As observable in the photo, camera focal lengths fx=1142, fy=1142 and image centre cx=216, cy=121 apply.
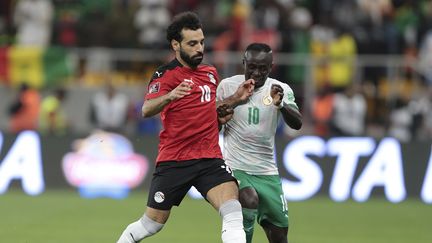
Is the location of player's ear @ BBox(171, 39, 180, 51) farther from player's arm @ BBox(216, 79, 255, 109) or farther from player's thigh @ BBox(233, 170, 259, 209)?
player's thigh @ BBox(233, 170, 259, 209)

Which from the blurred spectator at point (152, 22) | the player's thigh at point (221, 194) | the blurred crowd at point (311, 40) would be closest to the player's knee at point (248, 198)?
the player's thigh at point (221, 194)

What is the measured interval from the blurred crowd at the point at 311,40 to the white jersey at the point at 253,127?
34.3 feet

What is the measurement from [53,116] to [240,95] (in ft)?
41.1

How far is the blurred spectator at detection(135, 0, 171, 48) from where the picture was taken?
23969 mm

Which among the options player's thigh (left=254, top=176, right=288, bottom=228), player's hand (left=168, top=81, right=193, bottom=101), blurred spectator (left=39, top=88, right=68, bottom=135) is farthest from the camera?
blurred spectator (left=39, top=88, right=68, bottom=135)

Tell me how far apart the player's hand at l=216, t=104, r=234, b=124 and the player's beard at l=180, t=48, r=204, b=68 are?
58 cm

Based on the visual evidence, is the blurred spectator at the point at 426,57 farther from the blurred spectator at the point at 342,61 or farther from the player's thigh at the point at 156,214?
the player's thigh at the point at 156,214

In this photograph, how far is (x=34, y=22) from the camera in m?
24.2

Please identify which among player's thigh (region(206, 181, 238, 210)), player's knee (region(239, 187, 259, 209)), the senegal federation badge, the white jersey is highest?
the senegal federation badge

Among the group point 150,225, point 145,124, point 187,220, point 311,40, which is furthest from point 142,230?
point 311,40

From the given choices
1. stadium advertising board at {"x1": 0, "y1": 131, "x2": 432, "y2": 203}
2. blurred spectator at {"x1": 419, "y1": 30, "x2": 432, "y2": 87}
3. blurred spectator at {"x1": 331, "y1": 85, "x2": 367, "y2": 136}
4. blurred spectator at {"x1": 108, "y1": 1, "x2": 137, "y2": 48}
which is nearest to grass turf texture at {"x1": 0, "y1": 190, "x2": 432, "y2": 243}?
stadium advertising board at {"x1": 0, "y1": 131, "x2": 432, "y2": 203}

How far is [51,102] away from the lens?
74.2ft

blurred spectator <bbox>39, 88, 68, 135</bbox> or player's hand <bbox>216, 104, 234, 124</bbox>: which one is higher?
player's hand <bbox>216, 104, 234, 124</bbox>

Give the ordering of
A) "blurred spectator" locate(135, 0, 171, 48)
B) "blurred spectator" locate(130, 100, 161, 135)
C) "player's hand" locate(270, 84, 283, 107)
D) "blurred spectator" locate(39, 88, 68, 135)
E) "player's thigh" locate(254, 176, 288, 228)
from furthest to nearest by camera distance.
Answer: "blurred spectator" locate(135, 0, 171, 48) < "blurred spectator" locate(39, 88, 68, 135) < "blurred spectator" locate(130, 100, 161, 135) < "player's thigh" locate(254, 176, 288, 228) < "player's hand" locate(270, 84, 283, 107)
